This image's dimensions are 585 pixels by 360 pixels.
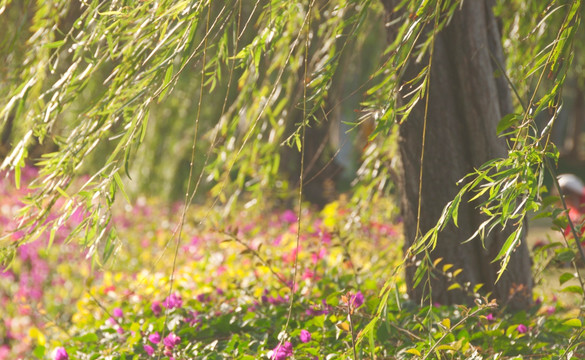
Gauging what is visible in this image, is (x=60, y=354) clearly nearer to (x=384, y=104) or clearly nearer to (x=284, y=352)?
(x=284, y=352)

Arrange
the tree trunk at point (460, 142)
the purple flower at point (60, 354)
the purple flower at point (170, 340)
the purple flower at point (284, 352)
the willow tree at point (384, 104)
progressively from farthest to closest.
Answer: the tree trunk at point (460, 142) → the purple flower at point (60, 354) → the purple flower at point (170, 340) → the purple flower at point (284, 352) → the willow tree at point (384, 104)

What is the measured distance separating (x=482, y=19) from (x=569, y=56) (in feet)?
3.60

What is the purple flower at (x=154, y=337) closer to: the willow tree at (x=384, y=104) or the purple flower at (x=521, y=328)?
the willow tree at (x=384, y=104)

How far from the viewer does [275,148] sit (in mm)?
3787

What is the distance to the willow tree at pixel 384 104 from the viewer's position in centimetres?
189

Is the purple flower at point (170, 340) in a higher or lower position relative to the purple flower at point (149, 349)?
higher

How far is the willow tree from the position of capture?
1894 mm

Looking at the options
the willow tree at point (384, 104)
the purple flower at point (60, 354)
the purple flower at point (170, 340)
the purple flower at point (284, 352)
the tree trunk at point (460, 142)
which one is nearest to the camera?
the willow tree at point (384, 104)

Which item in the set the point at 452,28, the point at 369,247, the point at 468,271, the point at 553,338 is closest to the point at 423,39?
the point at 452,28

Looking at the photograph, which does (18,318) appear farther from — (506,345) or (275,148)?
(506,345)

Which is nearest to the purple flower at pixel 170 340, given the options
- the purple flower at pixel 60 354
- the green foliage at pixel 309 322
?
the green foliage at pixel 309 322

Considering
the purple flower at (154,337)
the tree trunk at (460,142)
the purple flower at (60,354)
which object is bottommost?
the purple flower at (60,354)

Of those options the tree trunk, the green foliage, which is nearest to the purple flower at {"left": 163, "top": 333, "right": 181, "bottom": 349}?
the green foliage

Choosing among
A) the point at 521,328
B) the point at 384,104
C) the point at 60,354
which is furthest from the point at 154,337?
the point at 521,328
